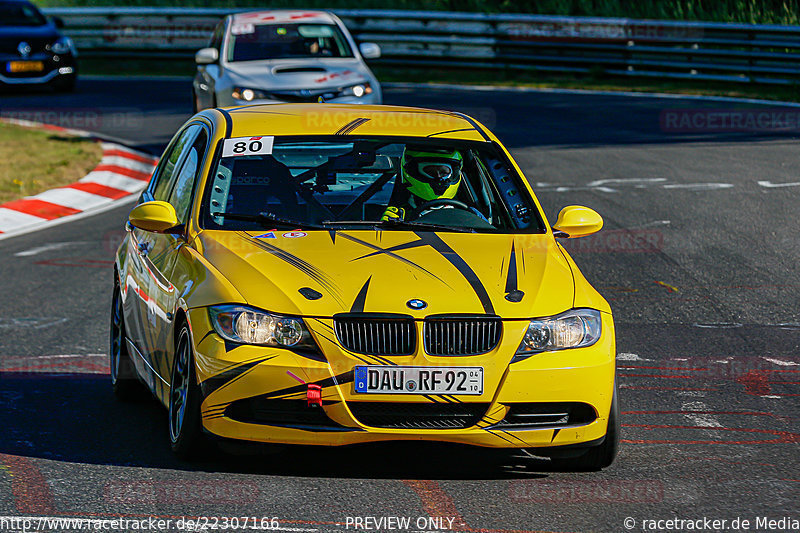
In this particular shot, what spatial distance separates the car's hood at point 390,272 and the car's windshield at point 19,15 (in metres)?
22.1

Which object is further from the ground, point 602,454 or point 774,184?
point 602,454

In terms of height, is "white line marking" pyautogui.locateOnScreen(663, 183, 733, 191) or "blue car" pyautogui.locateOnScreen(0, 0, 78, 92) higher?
"white line marking" pyautogui.locateOnScreen(663, 183, 733, 191)

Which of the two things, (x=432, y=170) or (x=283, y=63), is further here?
(x=283, y=63)

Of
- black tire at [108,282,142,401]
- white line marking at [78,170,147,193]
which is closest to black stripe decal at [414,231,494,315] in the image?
black tire at [108,282,142,401]

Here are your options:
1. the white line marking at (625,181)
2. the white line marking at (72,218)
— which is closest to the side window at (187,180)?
the white line marking at (72,218)

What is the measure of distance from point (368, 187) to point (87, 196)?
29.3 feet

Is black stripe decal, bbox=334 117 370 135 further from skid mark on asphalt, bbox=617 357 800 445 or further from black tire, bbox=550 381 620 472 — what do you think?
black tire, bbox=550 381 620 472

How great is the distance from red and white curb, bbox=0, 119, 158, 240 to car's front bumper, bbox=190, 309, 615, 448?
27.0ft

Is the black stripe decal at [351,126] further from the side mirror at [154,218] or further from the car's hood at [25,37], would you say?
Result: the car's hood at [25,37]

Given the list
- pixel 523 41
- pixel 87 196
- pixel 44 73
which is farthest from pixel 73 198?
pixel 523 41

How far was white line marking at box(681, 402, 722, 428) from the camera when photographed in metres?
6.84

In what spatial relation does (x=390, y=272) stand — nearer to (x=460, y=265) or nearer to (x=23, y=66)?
(x=460, y=265)

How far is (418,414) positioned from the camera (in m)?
5.68

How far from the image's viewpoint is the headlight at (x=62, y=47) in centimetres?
2609
